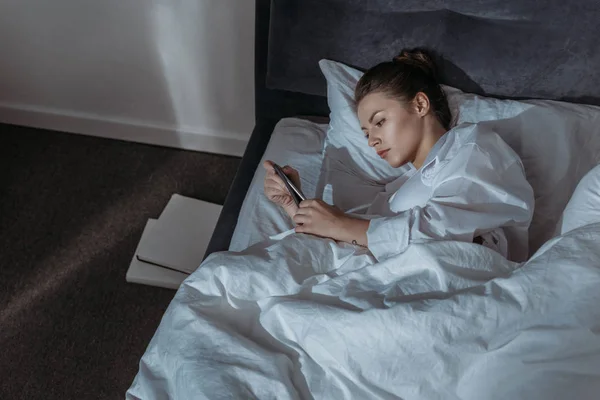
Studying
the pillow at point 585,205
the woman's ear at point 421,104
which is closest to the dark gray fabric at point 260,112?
the woman's ear at point 421,104

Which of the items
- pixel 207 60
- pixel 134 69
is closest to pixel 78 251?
pixel 134 69

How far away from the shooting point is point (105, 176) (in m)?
1.98

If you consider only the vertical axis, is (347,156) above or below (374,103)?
below

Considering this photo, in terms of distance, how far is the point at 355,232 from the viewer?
1.15 meters

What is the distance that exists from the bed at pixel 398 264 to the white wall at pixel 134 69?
11.5 inches

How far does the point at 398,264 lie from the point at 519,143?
50cm

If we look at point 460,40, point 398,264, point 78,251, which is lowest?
point 78,251

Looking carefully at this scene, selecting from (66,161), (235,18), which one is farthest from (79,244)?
(235,18)

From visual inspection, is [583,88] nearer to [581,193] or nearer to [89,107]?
[581,193]

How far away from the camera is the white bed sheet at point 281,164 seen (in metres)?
1.30

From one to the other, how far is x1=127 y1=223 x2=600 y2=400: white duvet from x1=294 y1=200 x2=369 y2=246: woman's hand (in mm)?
81

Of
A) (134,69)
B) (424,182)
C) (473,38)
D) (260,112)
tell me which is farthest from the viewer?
(134,69)

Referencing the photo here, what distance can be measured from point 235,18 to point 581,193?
1073 mm

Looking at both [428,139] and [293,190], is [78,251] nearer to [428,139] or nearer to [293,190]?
[293,190]
